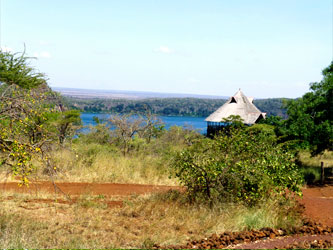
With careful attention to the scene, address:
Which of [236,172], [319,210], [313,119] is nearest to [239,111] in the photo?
[313,119]

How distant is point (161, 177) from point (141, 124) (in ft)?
31.0

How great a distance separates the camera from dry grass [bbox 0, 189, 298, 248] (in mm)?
6887

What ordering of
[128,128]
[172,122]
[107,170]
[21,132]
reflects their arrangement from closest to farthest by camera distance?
[21,132]
[107,170]
[128,128]
[172,122]

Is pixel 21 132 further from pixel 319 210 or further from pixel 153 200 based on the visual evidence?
pixel 319 210

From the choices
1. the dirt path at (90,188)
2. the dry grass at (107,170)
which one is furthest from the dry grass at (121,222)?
the dry grass at (107,170)

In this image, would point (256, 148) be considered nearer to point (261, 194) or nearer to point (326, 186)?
point (261, 194)

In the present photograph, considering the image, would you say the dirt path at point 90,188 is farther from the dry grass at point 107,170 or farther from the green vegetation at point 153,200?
the green vegetation at point 153,200

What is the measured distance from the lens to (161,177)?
44.0 ft

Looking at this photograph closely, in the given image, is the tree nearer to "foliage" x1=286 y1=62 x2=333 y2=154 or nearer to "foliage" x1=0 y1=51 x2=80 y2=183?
"foliage" x1=286 y1=62 x2=333 y2=154

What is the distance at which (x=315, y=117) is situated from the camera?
57.0 ft

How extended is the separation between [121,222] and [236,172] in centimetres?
254

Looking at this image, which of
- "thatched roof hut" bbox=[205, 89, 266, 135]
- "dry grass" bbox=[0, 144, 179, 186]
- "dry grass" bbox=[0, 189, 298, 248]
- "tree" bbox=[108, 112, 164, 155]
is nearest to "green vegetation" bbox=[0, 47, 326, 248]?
"dry grass" bbox=[0, 189, 298, 248]

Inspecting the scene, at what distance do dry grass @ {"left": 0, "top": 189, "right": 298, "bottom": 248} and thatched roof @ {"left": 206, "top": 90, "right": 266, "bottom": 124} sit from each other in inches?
818

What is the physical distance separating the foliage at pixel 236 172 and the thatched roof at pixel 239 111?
19815 mm
